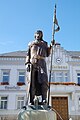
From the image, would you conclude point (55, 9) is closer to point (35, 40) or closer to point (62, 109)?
point (35, 40)

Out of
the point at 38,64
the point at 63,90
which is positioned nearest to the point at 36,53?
the point at 38,64

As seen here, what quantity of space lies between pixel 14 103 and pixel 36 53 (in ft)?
62.6

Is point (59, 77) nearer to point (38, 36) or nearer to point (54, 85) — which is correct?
point (54, 85)

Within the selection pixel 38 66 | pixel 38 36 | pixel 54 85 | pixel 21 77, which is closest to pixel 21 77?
pixel 21 77

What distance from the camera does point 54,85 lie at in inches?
943

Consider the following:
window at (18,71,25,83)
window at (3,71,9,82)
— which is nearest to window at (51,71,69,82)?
window at (18,71,25,83)

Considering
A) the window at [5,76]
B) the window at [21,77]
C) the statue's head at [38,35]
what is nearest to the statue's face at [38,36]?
the statue's head at [38,35]

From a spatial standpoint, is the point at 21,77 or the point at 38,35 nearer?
the point at 38,35

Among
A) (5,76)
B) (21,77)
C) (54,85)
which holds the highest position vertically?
(5,76)

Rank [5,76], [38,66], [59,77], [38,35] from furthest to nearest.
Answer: [5,76] < [59,77] < [38,35] < [38,66]

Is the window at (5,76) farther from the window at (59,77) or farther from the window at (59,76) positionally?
the window at (59,77)

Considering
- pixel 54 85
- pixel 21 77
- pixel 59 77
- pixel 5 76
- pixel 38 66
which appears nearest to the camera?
pixel 38 66

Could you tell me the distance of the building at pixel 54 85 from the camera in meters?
23.9

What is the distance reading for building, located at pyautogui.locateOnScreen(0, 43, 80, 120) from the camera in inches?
940
